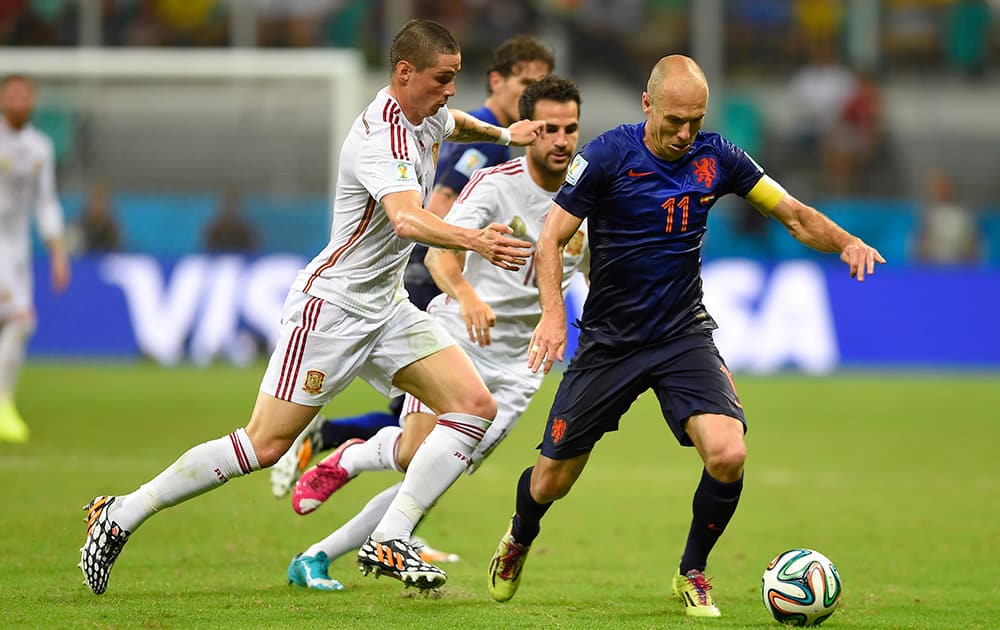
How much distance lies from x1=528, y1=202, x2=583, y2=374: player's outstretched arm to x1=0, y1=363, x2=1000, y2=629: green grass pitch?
1.08 metres

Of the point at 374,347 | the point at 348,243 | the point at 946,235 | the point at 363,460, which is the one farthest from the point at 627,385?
the point at 946,235

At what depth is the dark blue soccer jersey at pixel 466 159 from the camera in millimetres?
7809

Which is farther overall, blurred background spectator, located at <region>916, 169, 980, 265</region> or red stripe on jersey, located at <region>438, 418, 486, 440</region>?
blurred background spectator, located at <region>916, 169, 980, 265</region>

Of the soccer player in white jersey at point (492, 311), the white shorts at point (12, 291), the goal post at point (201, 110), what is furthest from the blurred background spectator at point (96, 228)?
the soccer player in white jersey at point (492, 311)

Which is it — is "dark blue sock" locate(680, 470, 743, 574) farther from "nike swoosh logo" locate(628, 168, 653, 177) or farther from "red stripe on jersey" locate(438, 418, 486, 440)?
"nike swoosh logo" locate(628, 168, 653, 177)

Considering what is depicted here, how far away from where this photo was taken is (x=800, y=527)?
29.2 feet

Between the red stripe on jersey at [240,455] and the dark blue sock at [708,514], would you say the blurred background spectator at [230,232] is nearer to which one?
the red stripe on jersey at [240,455]

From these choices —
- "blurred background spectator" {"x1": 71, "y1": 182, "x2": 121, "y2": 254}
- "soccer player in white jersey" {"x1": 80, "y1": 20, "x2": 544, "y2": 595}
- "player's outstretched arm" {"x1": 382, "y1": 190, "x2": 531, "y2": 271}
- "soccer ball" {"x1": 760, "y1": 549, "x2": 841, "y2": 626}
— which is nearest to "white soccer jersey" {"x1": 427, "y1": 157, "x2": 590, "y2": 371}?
"soccer player in white jersey" {"x1": 80, "y1": 20, "x2": 544, "y2": 595}

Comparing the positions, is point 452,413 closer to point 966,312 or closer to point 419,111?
point 419,111

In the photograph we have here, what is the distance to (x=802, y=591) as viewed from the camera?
233 inches

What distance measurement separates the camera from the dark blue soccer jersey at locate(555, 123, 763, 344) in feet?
20.4

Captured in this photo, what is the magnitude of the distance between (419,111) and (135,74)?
1464cm

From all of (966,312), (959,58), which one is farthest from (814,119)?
(966,312)

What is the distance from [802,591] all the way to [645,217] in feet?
5.54
